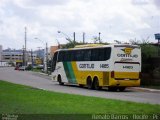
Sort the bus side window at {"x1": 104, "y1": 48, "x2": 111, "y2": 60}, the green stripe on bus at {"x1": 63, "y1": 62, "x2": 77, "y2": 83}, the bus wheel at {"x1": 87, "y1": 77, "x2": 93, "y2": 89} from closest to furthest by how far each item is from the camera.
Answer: the bus side window at {"x1": 104, "y1": 48, "x2": 111, "y2": 60} → the bus wheel at {"x1": 87, "y1": 77, "x2": 93, "y2": 89} → the green stripe on bus at {"x1": 63, "y1": 62, "x2": 77, "y2": 83}

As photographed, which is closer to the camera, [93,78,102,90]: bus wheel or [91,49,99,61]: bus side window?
→ [93,78,102,90]: bus wheel

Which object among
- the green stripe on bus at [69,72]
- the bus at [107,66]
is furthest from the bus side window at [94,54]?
the green stripe on bus at [69,72]

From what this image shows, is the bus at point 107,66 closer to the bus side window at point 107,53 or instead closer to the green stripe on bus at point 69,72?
the bus side window at point 107,53

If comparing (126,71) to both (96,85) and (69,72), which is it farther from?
(69,72)

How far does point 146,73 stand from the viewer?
140 feet

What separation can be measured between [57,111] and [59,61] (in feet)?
94.7

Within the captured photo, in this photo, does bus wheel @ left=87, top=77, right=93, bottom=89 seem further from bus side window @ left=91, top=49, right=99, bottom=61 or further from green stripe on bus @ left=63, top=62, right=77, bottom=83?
green stripe on bus @ left=63, top=62, right=77, bottom=83

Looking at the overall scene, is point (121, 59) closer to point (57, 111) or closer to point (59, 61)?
point (59, 61)

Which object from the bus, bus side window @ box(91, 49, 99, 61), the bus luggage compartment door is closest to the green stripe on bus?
the bus

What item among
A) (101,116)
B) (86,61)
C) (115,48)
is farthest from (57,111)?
A: (86,61)

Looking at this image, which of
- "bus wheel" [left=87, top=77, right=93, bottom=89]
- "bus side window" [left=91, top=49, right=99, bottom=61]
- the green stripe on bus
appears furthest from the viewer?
the green stripe on bus

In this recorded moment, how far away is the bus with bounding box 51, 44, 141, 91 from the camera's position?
3441 cm

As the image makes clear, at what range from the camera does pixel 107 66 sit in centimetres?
3469

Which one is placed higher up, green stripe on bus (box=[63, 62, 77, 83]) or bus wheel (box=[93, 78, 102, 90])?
green stripe on bus (box=[63, 62, 77, 83])
